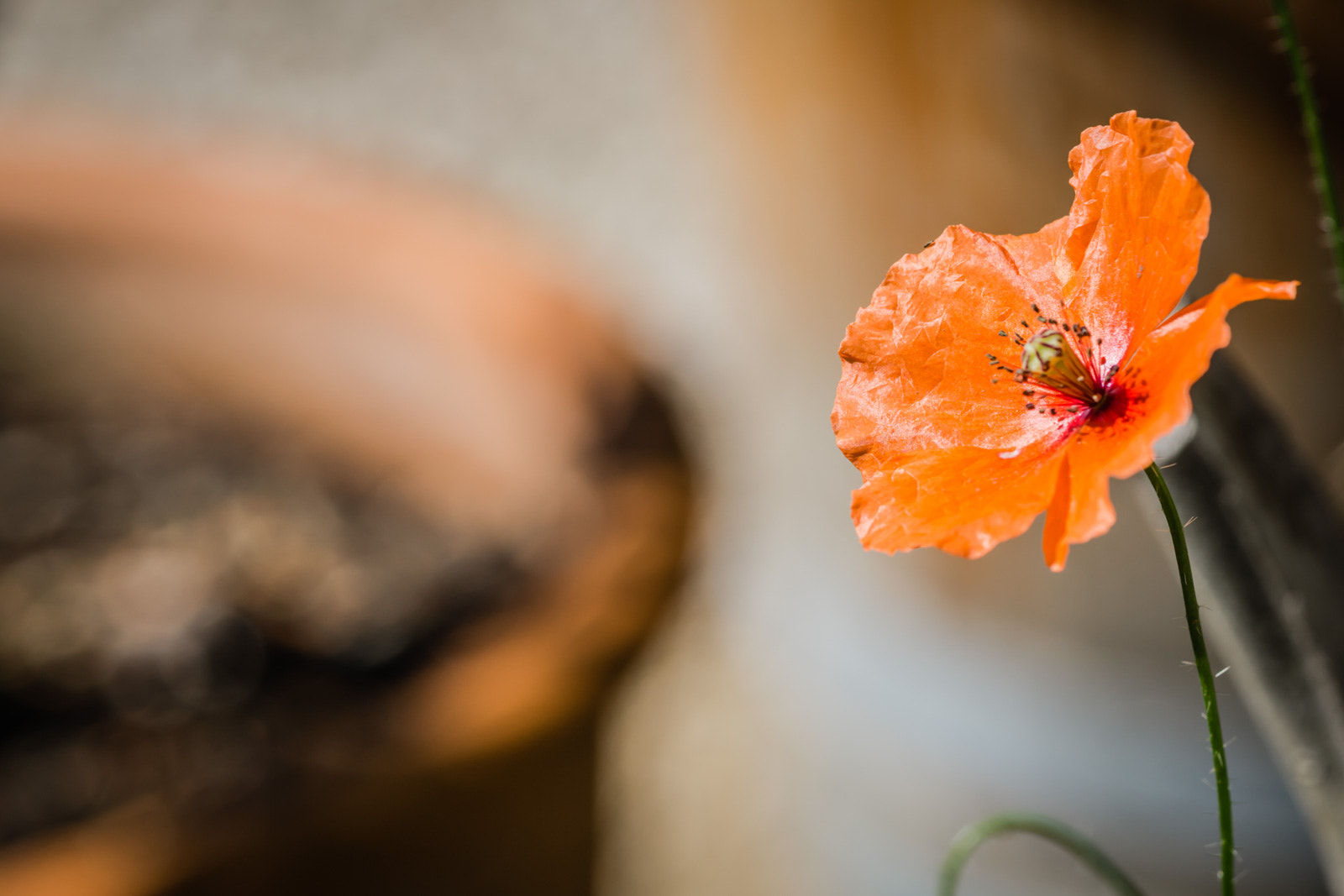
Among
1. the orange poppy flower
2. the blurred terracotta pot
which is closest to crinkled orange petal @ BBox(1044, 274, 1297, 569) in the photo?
the orange poppy flower

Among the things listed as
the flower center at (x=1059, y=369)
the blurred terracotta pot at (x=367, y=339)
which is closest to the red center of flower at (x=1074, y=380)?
the flower center at (x=1059, y=369)

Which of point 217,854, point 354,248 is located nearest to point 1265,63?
point 217,854

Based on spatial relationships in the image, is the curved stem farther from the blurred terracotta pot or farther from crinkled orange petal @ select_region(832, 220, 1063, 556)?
the blurred terracotta pot

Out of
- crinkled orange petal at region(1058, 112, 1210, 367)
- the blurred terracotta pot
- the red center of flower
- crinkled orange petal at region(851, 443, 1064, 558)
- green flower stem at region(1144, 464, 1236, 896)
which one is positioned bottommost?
green flower stem at region(1144, 464, 1236, 896)

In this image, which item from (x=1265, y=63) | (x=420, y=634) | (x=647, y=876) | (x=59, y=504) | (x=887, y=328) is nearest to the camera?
(x=887, y=328)

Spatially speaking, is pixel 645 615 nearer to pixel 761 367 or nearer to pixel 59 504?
pixel 761 367

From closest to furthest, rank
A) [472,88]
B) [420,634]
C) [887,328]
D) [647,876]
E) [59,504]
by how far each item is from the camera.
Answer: [887,328], [420,634], [647,876], [59,504], [472,88]
